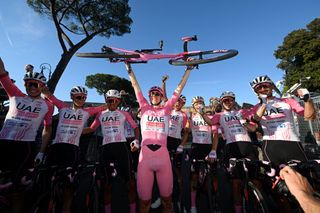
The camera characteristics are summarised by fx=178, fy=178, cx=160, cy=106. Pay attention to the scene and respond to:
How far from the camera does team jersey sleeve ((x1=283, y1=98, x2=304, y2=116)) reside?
12.0ft

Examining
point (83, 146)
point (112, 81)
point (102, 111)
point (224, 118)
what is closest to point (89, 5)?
point (83, 146)

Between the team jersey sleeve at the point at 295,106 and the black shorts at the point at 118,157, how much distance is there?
380 centimetres

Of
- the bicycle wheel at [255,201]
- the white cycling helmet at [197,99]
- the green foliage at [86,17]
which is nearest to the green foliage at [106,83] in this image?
the green foliage at [86,17]

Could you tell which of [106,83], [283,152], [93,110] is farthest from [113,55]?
[106,83]

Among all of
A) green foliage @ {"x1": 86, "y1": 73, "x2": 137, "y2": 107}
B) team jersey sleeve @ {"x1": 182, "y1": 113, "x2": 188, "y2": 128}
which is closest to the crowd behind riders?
team jersey sleeve @ {"x1": 182, "y1": 113, "x2": 188, "y2": 128}

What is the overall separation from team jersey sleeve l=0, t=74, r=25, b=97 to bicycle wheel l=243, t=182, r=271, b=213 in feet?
16.3

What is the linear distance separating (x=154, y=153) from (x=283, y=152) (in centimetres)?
250

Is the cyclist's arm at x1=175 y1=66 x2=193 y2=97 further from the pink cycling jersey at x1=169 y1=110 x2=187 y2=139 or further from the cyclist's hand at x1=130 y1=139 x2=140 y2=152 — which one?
the pink cycling jersey at x1=169 y1=110 x2=187 y2=139

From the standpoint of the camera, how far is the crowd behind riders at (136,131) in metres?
3.23

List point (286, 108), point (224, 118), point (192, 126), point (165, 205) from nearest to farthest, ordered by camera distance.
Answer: point (165, 205) → point (286, 108) → point (224, 118) → point (192, 126)

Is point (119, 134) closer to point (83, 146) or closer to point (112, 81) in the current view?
point (83, 146)

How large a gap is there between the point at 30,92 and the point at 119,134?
211 cm

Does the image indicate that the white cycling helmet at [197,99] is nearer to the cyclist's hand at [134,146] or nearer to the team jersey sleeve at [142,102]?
the team jersey sleeve at [142,102]

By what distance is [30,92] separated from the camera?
12.4 ft
